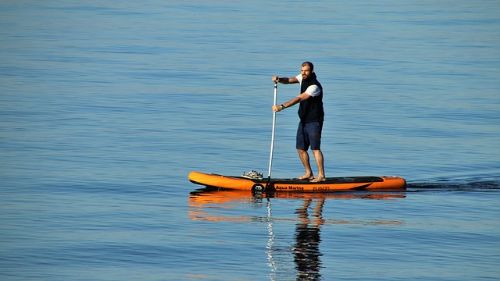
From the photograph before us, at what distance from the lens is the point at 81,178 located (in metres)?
25.3

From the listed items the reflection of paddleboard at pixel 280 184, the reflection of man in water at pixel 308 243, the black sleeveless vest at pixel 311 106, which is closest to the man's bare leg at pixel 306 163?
the reflection of paddleboard at pixel 280 184

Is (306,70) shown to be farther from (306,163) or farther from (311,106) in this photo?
(306,163)

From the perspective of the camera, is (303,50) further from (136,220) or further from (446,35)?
(136,220)

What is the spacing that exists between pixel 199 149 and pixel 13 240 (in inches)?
398

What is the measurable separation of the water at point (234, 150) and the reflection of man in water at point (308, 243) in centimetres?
3

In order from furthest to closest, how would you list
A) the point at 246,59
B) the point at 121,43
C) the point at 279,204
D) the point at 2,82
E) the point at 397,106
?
the point at 121,43 → the point at 246,59 → the point at 2,82 → the point at 397,106 → the point at 279,204

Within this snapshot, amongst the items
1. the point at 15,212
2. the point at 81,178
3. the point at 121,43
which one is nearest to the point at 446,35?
the point at 121,43

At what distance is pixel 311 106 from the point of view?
24094mm

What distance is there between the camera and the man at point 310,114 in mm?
23906

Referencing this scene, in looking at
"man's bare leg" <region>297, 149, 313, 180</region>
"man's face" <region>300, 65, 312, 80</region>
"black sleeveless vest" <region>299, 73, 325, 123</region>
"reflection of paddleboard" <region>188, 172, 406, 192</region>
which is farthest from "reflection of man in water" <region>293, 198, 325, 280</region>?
"man's face" <region>300, 65, 312, 80</region>

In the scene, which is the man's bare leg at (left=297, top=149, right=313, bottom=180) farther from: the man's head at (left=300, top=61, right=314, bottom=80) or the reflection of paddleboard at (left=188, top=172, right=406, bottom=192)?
the man's head at (left=300, top=61, right=314, bottom=80)

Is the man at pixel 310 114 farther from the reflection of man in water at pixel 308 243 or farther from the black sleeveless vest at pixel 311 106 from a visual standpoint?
the reflection of man in water at pixel 308 243

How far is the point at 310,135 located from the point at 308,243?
4.80 meters

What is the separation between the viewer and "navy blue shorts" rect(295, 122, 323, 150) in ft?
79.2
